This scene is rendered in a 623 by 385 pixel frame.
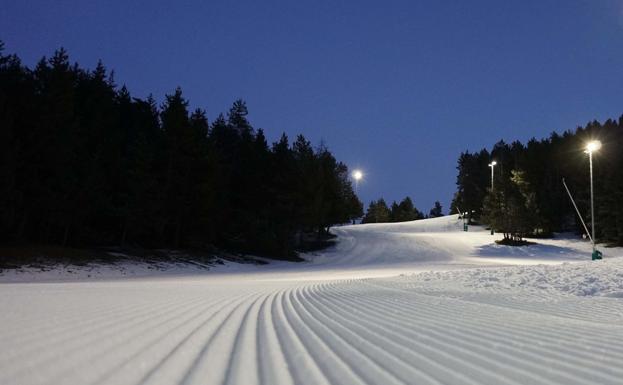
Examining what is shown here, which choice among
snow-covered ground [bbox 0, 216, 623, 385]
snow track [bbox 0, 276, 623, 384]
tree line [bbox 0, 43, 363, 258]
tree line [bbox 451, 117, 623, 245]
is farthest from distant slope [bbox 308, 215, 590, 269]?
snow track [bbox 0, 276, 623, 384]

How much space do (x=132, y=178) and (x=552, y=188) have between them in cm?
5587

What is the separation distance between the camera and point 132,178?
94.8 ft

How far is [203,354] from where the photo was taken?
3691 millimetres

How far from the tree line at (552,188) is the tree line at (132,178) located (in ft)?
64.8

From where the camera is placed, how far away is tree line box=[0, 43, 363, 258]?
2467 centimetres

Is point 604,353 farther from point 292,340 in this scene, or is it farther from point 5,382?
point 5,382

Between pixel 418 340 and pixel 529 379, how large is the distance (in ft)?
4.84

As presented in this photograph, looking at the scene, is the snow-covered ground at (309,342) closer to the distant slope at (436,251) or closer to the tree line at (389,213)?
the distant slope at (436,251)

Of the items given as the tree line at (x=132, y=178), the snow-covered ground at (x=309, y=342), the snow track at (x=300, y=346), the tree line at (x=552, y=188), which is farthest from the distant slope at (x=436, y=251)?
the snow track at (x=300, y=346)

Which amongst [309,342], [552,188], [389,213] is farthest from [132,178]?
[389,213]

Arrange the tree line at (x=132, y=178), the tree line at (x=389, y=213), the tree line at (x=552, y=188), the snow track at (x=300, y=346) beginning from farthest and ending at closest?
the tree line at (x=389, y=213) → the tree line at (x=552, y=188) → the tree line at (x=132, y=178) → the snow track at (x=300, y=346)

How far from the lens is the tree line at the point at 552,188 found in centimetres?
4784

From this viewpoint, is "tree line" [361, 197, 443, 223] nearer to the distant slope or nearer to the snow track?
the distant slope

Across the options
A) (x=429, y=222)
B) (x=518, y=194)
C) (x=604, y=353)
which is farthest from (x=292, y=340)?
(x=429, y=222)
